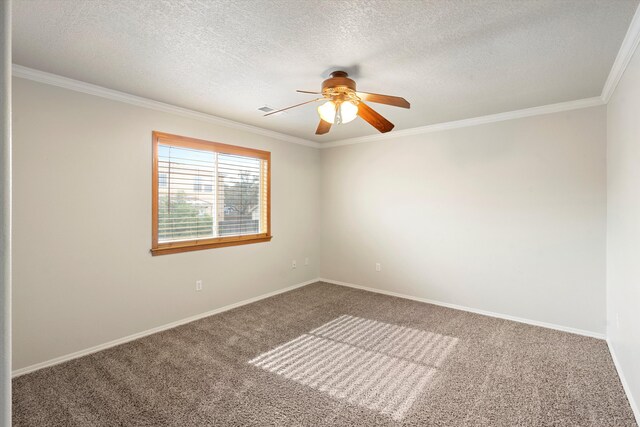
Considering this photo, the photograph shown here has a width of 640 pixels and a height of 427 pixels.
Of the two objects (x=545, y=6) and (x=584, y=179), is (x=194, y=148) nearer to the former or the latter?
(x=545, y=6)

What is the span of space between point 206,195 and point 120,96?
1372mm

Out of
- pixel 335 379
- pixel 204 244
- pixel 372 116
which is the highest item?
pixel 372 116

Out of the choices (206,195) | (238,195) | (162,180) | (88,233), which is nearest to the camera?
(88,233)

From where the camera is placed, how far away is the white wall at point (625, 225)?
221 centimetres

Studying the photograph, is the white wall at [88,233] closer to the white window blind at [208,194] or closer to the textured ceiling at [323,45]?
the white window blind at [208,194]

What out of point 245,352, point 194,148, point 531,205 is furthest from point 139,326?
point 531,205

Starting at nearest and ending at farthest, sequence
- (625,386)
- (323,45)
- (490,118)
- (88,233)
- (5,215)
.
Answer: (5,215) → (323,45) → (625,386) → (88,233) → (490,118)

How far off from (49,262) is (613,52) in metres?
4.69

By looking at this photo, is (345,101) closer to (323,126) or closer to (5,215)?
(323,126)

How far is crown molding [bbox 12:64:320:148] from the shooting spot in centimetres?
269

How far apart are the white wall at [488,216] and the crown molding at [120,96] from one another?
6.04ft

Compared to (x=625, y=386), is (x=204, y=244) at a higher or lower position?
higher

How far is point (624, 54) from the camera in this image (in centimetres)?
230

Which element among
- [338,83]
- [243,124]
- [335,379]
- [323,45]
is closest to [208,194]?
[243,124]
